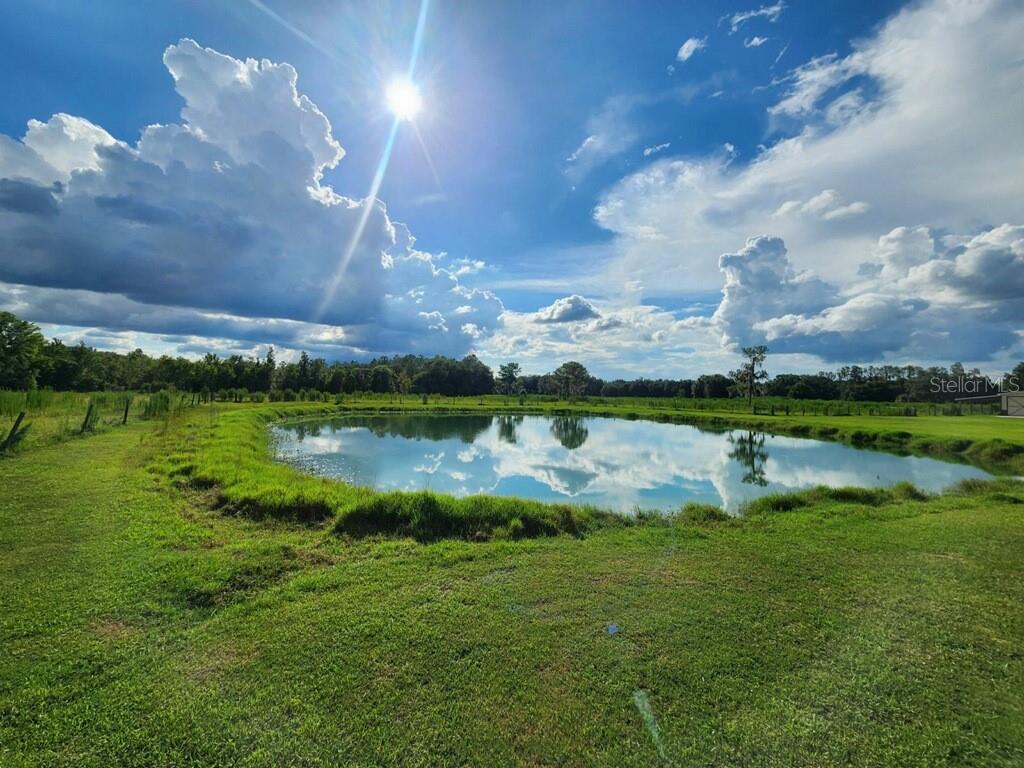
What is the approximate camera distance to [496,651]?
3902 mm

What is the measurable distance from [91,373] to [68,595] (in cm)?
6574

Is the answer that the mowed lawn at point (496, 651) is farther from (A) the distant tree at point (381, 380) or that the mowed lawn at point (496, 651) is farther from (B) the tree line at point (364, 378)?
(A) the distant tree at point (381, 380)

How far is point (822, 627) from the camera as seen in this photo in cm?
441

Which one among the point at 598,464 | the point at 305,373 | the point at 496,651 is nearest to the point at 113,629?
the point at 496,651

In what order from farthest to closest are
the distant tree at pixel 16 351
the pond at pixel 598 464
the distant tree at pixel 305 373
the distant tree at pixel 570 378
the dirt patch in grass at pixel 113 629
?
the distant tree at pixel 570 378 < the distant tree at pixel 305 373 < the distant tree at pixel 16 351 < the pond at pixel 598 464 < the dirt patch in grass at pixel 113 629

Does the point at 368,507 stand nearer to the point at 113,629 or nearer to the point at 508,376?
the point at 113,629

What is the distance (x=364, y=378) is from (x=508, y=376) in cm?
3775

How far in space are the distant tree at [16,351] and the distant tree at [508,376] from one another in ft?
263

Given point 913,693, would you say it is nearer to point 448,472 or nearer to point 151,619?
point 151,619

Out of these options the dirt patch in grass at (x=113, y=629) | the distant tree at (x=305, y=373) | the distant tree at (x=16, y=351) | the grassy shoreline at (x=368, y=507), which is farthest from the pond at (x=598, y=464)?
the distant tree at (x=305, y=373)

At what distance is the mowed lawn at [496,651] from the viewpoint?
115 inches

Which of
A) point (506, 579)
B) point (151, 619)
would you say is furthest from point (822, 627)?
point (151, 619)

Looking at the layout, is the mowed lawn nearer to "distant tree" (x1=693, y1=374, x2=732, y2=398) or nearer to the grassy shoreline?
the grassy shoreline

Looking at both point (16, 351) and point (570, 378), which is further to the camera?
point (570, 378)
